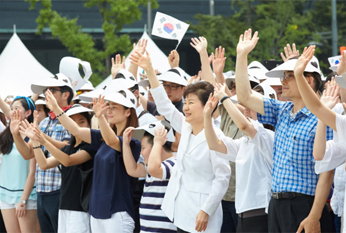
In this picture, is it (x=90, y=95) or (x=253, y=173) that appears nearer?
(x=253, y=173)

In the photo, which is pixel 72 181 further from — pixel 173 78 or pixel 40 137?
pixel 173 78

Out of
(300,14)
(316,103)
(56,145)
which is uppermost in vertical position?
(300,14)

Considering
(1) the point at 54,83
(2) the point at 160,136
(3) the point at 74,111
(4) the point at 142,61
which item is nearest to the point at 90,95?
(1) the point at 54,83

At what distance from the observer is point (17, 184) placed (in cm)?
633

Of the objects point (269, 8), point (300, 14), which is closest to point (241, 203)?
point (269, 8)

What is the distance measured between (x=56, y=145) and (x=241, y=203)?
2.41 meters

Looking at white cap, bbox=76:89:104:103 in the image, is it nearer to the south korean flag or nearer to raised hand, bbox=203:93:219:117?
the south korean flag

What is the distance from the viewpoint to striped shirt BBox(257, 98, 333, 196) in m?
3.79

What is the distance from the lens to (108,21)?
19.5 metres

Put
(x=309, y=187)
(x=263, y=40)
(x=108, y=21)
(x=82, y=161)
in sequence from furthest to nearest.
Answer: (x=108, y=21), (x=263, y=40), (x=82, y=161), (x=309, y=187)

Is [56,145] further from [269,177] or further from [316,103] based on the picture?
[316,103]

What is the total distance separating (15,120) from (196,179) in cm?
254

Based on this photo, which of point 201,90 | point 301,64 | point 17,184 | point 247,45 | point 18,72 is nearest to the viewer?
point 301,64

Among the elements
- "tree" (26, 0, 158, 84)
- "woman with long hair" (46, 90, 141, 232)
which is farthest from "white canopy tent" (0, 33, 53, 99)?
"woman with long hair" (46, 90, 141, 232)
